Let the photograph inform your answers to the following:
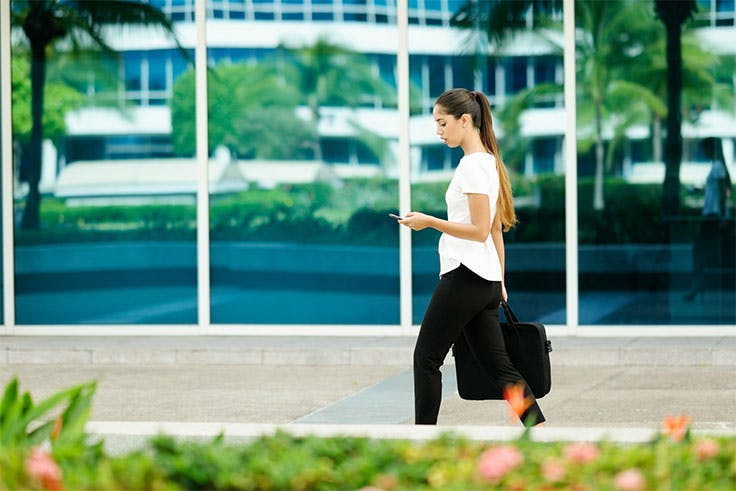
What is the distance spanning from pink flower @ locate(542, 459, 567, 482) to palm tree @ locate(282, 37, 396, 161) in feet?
27.7

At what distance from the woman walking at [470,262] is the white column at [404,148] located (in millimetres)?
5416

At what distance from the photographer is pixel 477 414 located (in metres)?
8.21

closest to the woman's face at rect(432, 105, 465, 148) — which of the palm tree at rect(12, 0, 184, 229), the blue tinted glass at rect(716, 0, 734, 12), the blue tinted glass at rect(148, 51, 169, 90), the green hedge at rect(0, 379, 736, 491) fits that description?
the green hedge at rect(0, 379, 736, 491)

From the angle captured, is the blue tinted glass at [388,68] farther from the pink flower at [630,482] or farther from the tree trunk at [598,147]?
the pink flower at [630,482]

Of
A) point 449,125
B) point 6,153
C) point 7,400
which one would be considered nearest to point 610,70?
point 6,153

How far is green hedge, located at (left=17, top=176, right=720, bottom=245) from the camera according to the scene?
1159 cm

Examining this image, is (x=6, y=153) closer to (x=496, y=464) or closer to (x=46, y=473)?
(x=46, y=473)

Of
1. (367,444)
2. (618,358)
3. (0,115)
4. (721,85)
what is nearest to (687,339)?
(618,358)

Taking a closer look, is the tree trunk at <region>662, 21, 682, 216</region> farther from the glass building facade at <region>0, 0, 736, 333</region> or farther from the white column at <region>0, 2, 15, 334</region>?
the white column at <region>0, 2, 15, 334</region>

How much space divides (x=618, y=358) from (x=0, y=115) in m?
5.58

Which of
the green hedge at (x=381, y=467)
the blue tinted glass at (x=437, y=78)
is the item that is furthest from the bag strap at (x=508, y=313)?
the blue tinted glass at (x=437, y=78)

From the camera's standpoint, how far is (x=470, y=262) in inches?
241

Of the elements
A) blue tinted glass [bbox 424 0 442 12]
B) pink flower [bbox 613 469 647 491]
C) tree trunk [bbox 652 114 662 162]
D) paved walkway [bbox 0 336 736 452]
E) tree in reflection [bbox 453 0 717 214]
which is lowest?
paved walkway [bbox 0 336 736 452]

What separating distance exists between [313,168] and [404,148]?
30.6 inches
